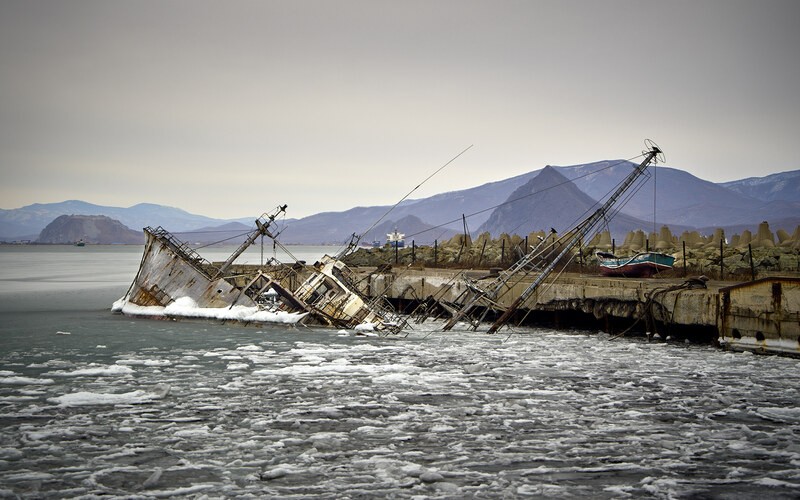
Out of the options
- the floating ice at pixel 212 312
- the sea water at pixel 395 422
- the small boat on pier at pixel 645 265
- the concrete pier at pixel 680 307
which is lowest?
the sea water at pixel 395 422

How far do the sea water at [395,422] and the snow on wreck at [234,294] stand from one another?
591 cm

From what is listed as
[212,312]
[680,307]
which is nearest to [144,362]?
[212,312]

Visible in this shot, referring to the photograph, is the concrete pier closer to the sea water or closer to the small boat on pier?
the sea water

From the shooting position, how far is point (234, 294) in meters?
28.5

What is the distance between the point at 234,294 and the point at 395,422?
18155mm

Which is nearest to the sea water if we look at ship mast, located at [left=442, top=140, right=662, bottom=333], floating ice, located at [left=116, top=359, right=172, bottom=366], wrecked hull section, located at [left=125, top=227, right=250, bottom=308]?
floating ice, located at [left=116, top=359, right=172, bottom=366]

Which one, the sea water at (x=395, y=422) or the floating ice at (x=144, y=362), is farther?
the floating ice at (x=144, y=362)

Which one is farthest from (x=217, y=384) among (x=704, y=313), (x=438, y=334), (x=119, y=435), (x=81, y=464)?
(x=704, y=313)

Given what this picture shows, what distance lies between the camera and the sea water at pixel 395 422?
880 cm

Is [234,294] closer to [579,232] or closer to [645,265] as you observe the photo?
[579,232]

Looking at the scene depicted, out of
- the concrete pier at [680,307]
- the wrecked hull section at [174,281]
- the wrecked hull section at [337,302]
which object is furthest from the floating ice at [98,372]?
the concrete pier at [680,307]

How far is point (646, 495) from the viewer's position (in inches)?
328

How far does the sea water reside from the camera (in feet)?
28.9

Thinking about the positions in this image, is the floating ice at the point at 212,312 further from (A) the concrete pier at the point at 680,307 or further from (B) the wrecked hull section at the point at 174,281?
(A) the concrete pier at the point at 680,307
